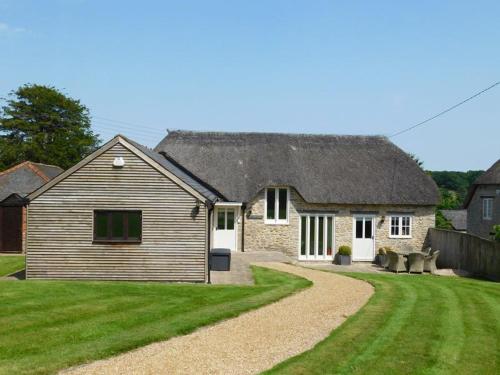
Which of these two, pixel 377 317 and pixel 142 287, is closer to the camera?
pixel 377 317

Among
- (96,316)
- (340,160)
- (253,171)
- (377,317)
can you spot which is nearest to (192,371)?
(96,316)

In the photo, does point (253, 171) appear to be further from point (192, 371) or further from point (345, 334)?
point (192, 371)

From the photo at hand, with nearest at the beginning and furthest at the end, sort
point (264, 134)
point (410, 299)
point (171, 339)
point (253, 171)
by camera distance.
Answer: point (171, 339)
point (410, 299)
point (253, 171)
point (264, 134)

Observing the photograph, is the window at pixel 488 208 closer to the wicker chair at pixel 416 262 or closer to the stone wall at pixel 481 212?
the stone wall at pixel 481 212

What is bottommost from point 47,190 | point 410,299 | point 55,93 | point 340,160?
point 410,299

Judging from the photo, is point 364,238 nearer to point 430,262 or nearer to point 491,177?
point 430,262

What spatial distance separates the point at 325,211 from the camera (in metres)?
32.8

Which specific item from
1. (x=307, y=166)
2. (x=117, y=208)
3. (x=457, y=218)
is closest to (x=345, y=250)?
(x=307, y=166)

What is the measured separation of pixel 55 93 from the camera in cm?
6384

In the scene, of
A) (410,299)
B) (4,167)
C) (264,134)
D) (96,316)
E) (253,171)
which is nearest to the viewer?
(96,316)

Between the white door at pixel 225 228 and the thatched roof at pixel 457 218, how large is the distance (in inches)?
1378

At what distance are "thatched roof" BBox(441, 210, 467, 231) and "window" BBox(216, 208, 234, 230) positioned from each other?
35.0 metres

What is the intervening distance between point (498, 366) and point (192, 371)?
15.9ft

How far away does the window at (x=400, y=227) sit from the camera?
110 feet
